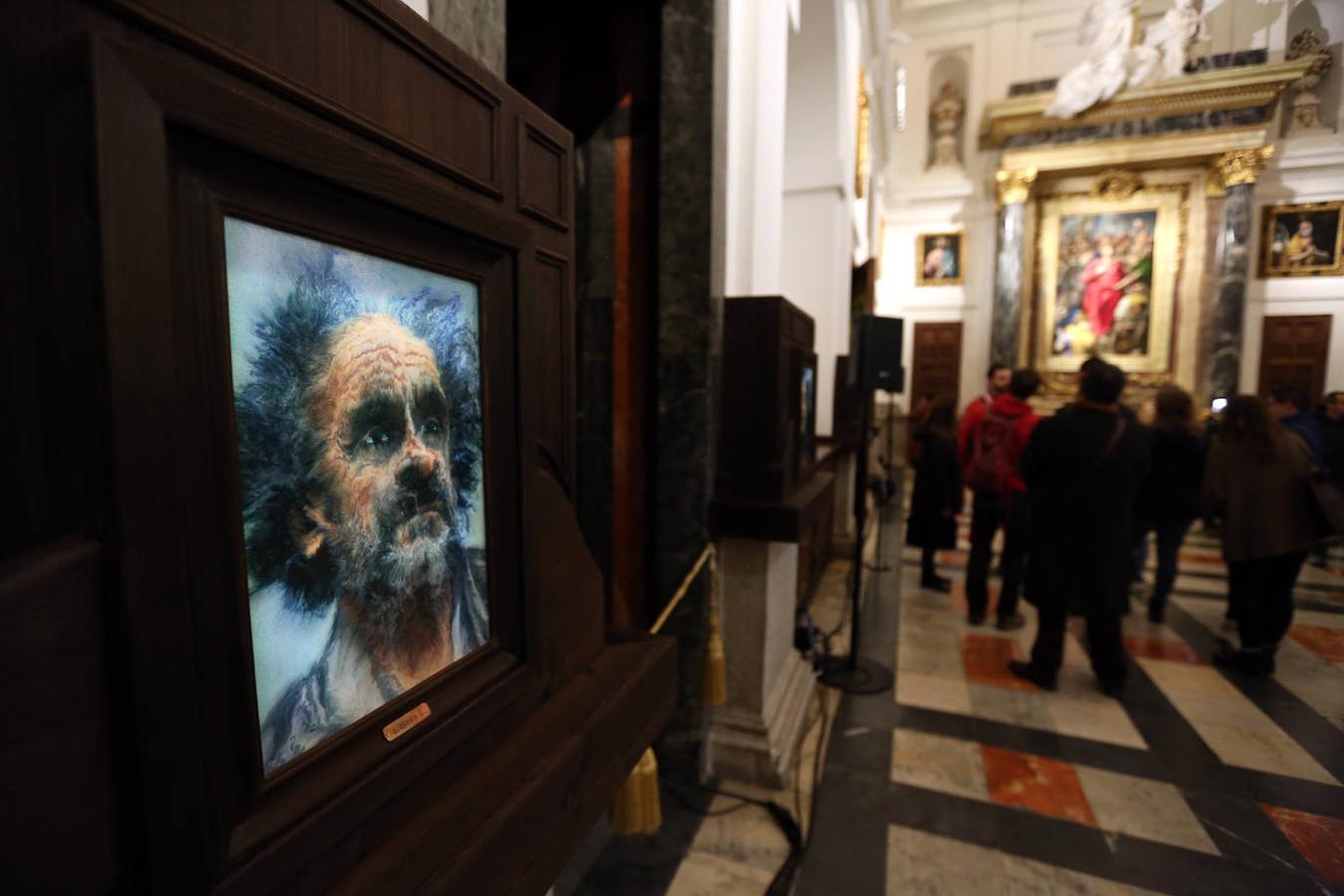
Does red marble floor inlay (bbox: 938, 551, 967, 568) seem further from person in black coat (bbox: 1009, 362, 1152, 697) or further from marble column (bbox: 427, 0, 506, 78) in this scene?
marble column (bbox: 427, 0, 506, 78)

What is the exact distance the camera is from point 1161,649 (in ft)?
12.7

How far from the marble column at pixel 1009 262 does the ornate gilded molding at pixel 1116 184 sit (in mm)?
1152

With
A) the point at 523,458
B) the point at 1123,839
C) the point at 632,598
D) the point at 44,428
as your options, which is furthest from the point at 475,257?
the point at 1123,839

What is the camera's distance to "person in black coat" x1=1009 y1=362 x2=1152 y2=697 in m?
3.01

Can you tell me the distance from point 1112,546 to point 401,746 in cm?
346

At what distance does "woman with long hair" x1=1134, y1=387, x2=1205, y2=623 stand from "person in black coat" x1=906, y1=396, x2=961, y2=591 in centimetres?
115

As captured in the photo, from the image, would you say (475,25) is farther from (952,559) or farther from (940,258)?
(940,258)

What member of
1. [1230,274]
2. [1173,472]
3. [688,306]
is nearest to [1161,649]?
[1173,472]

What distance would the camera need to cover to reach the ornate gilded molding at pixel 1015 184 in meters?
11.8

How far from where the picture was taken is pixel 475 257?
727mm

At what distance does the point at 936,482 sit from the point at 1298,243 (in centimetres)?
998

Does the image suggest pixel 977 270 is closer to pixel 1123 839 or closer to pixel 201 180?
pixel 1123 839

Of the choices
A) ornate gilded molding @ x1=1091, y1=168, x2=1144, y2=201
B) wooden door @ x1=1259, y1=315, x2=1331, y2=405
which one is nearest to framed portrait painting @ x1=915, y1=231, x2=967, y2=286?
ornate gilded molding @ x1=1091, y1=168, x2=1144, y2=201

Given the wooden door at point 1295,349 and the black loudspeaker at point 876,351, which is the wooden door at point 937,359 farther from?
the black loudspeaker at point 876,351
